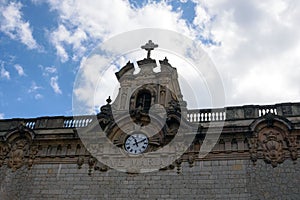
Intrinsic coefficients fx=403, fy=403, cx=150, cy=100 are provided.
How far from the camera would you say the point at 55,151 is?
17891 millimetres

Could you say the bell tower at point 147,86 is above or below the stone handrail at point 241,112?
above

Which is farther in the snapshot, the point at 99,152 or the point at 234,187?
the point at 99,152

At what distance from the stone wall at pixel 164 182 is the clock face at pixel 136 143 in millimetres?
1151

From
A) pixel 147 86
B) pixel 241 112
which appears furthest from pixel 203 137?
pixel 147 86

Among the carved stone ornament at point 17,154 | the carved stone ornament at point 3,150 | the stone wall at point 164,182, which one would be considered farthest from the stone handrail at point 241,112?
the carved stone ornament at point 3,150

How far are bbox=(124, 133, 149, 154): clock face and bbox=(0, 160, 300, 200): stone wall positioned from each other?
45.3 inches

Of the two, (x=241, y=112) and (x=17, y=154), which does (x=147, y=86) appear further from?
(x=17, y=154)

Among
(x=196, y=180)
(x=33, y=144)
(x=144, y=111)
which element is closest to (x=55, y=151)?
(x=33, y=144)

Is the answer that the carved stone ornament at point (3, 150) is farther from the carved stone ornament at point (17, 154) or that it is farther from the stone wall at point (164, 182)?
the stone wall at point (164, 182)

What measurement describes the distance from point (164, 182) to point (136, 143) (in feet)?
7.40

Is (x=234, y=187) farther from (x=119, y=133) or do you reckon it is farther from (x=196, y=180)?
(x=119, y=133)

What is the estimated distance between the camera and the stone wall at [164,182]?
1507cm

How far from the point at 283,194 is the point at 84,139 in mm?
8475

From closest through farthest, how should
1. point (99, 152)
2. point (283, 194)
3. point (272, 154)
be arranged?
point (283, 194) < point (272, 154) < point (99, 152)
